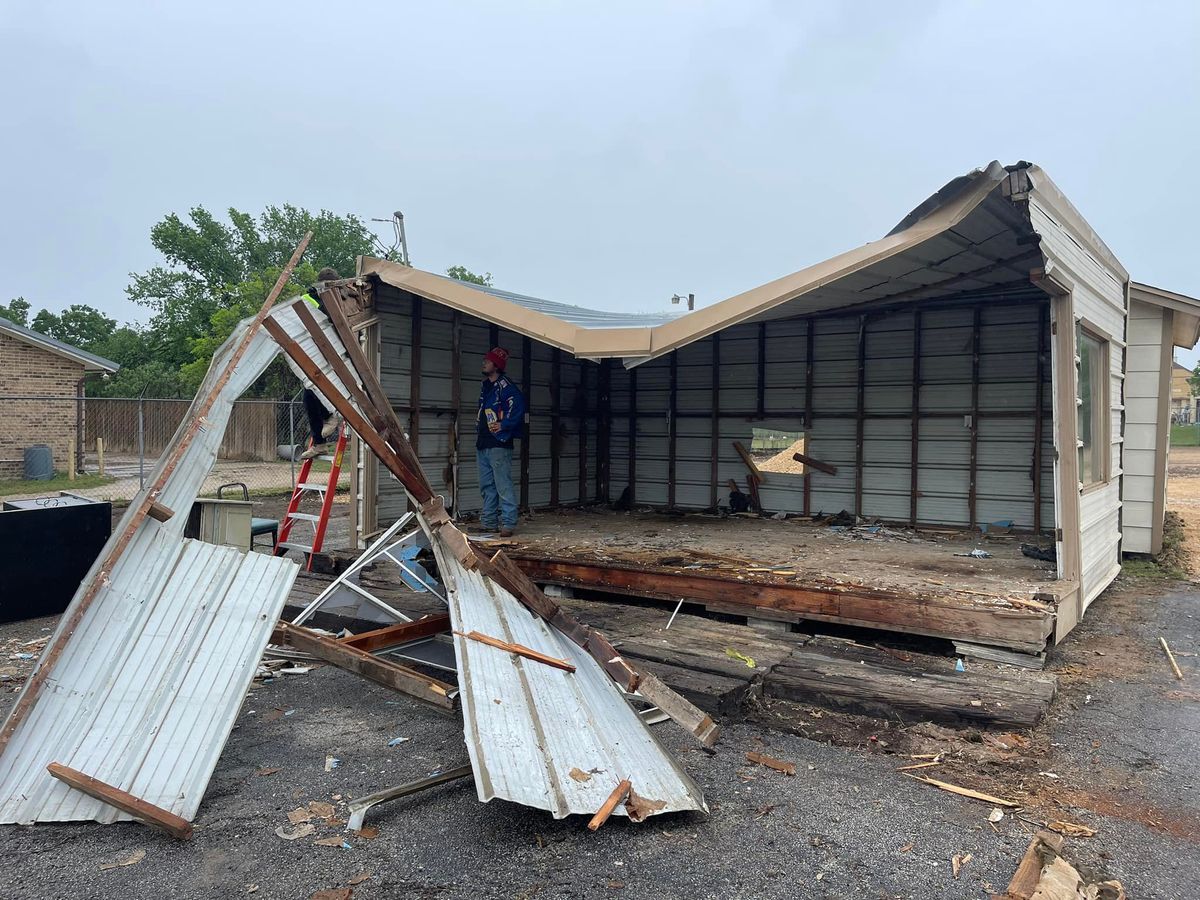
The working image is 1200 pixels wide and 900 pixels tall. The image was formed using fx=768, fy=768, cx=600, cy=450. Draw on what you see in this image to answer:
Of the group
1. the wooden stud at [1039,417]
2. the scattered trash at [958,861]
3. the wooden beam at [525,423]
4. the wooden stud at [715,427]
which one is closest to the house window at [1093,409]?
the wooden stud at [1039,417]

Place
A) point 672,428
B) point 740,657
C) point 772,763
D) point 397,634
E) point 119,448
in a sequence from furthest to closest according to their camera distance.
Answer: point 119,448, point 672,428, point 740,657, point 397,634, point 772,763

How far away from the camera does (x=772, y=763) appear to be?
3.85 meters

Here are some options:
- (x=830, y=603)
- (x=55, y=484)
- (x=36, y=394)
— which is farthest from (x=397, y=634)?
(x=36, y=394)

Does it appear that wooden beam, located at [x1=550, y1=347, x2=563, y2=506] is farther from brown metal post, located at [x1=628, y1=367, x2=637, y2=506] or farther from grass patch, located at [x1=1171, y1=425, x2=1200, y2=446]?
grass patch, located at [x1=1171, y1=425, x2=1200, y2=446]

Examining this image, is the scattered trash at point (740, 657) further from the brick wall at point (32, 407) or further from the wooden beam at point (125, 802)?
the brick wall at point (32, 407)

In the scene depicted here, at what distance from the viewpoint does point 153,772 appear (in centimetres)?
310

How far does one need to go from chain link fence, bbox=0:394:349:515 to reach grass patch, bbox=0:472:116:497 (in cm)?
2

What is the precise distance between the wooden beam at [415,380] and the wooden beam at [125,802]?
599cm

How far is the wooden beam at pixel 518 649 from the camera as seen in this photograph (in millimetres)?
3623

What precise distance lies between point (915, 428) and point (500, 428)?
5.22m

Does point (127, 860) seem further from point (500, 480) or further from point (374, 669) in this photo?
point (500, 480)

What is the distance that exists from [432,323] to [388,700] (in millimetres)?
5428

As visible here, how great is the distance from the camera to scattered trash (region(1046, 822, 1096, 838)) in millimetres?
3166

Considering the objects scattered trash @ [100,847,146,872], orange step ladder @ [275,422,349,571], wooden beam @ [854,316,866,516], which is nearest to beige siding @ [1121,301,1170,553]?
wooden beam @ [854,316,866,516]
